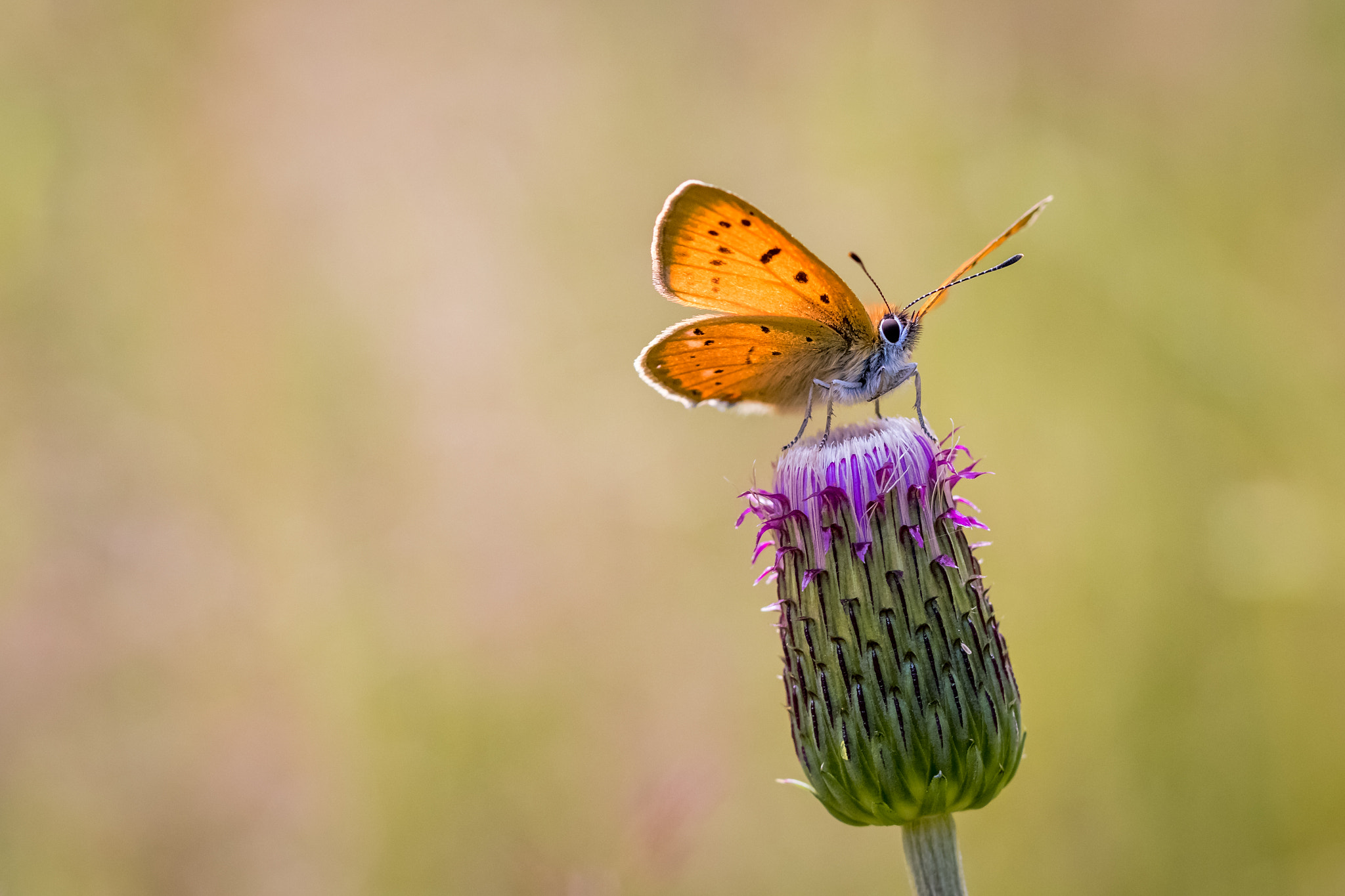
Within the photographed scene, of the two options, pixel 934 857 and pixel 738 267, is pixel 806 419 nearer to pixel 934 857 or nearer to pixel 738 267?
pixel 738 267

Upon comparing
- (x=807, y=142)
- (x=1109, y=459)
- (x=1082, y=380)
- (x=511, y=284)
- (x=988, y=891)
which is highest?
(x=807, y=142)

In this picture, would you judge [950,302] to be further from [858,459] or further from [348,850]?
[348,850]

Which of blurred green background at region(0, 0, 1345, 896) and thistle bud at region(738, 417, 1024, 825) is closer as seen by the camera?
thistle bud at region(738, 417, 1024, 825)

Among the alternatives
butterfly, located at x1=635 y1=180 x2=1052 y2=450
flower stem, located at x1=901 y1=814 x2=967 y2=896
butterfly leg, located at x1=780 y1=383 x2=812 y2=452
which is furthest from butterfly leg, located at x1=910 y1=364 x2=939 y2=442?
flower stem, located at x1=901 y1=814 x2=967 y2=896

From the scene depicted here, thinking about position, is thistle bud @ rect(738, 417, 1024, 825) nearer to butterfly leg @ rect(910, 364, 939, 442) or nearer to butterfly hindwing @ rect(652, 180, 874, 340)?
butterfly leg @ rect(910, 364, 939, 442)

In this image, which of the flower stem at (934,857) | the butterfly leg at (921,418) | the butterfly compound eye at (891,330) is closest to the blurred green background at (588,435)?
the butterfly leg at (921,418)

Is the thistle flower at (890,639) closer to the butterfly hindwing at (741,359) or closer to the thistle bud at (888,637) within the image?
the thistle bud at (888,637)

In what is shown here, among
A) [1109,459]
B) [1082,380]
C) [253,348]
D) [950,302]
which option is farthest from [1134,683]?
[253,348]
